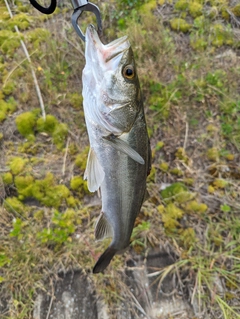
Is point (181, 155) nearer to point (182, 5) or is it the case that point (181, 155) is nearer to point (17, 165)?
point (17, 165)

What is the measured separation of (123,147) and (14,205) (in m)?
1.44

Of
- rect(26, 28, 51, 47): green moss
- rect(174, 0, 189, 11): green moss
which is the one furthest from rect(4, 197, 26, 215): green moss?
rect(174, 0, 189, 11): green moss

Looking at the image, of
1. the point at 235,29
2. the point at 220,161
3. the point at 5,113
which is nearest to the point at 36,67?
the point at 5,113

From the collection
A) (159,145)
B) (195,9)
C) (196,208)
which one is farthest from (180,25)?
(196,208)

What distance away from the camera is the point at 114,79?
52.7 inches

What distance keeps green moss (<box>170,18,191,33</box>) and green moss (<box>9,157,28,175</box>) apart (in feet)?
8.49

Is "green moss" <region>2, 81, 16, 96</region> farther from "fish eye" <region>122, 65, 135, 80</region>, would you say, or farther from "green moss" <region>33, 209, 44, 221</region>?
"fish eye" <region>122, 65, 135, 80</region>

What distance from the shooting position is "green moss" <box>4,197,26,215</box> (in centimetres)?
233

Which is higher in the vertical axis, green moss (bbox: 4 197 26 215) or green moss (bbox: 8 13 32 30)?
green moss (bbox: 8 13 32 30)

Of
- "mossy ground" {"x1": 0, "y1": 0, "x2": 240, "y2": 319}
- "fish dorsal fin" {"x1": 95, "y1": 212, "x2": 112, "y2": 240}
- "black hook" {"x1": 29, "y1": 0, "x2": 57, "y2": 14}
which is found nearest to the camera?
"black hook" {"x1": 29, "y1": 0, "x2": 57, "y2": 14}

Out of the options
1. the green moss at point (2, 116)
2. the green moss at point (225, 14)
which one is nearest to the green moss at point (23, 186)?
the green moss at point (2, 116)

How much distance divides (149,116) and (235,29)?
1.82 meters

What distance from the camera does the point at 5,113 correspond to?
271cm

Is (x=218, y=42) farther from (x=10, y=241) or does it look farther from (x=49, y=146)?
(x=10, y=241)
